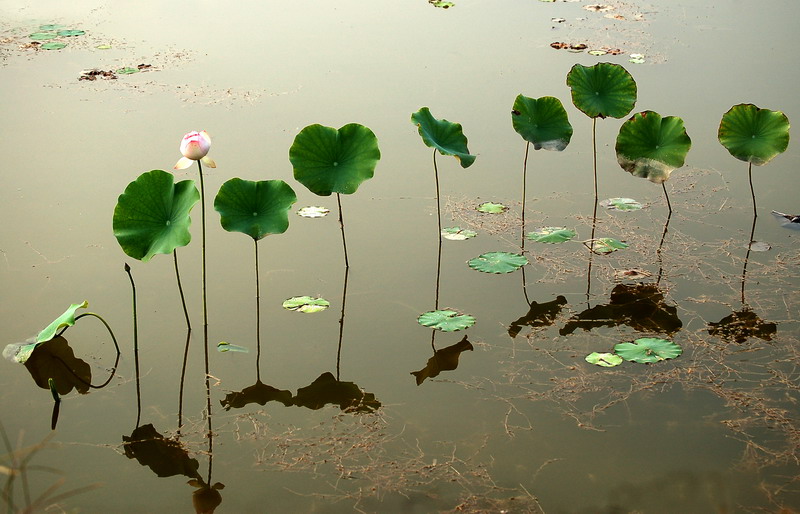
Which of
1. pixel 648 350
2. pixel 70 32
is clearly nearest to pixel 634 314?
pixel 648 350

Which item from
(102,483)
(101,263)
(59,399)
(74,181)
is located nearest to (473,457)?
A: (102,483)

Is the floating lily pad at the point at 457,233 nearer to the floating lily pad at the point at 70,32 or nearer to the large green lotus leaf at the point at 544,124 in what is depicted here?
the large green lotus leaf at the point at 544,124

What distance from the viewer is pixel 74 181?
12.7ft

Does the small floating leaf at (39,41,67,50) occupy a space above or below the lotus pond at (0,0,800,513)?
above

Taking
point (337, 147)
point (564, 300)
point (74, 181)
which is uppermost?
point (337, 147)

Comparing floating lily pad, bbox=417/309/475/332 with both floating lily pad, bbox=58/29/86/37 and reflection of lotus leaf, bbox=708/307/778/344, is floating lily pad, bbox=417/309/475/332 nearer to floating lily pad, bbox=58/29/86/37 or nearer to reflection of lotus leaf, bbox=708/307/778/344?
reflection of lotus leaf, bbox=708/307/778/344

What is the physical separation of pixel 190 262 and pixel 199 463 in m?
1.08

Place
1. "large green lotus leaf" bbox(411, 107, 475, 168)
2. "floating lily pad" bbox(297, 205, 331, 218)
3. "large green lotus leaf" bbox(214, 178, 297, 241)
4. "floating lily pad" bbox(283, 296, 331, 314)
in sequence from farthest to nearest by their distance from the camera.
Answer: "floating lily pad" bbox(297, 205, 331, 218) → "large green lotus leaf" bbox(411, 107, 475, 168) → "floating lily pad" bbox(283, 296, 331, 314) → "large green lotus leaf" bbox(214, 178, 297, 241)

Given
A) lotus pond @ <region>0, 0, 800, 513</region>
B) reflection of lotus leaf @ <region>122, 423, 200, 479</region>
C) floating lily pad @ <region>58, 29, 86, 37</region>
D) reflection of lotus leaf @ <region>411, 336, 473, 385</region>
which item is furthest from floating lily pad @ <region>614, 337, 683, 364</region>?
floating lily pad @ <region>58, 29, 86, 37</region>

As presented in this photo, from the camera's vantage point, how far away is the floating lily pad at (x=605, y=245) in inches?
131

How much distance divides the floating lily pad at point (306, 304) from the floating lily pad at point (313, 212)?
2.02 ft

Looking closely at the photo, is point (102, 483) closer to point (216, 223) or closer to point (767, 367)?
point (216, 223)

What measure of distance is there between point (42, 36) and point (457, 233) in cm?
368

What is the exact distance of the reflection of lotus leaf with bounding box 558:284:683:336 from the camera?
9.47 ft
